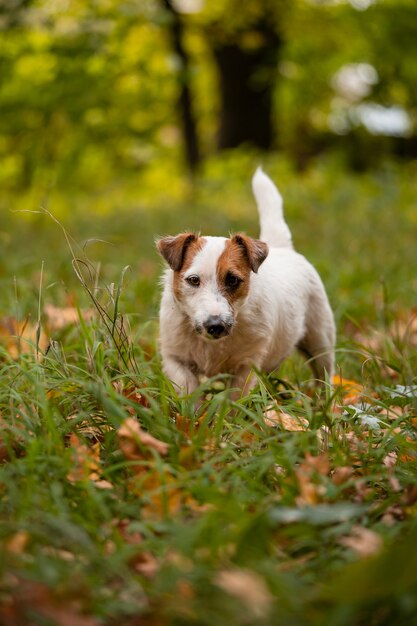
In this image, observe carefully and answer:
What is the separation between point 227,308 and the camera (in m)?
3.29

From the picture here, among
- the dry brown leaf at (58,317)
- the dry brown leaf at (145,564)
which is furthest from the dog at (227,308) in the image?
the dry brown leaf at (145,564)

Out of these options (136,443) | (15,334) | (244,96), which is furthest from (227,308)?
(244,96)

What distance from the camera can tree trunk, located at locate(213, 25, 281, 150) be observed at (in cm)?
1697

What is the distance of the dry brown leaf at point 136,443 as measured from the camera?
2.57 meters

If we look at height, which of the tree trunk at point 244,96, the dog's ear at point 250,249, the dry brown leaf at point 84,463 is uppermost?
the dog's ear at point 250,249

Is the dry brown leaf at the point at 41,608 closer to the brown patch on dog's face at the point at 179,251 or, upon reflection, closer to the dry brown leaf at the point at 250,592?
the dry brown leaf at the point at 250,592

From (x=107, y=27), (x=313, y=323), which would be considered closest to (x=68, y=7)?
(x=107, y=27)

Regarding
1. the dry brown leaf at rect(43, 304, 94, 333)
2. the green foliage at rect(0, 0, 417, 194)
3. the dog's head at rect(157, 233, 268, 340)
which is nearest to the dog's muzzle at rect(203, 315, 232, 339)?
the dog's head at rect(157, 233, 268, 340)

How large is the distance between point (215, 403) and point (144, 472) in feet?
1.43

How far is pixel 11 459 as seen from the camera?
260 centimetres

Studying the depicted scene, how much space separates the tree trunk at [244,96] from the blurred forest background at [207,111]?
0.03 metres

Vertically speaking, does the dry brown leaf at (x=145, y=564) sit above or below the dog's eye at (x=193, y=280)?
below

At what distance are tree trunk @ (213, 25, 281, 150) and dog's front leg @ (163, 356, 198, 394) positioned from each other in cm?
1380

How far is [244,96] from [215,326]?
14916 mm
